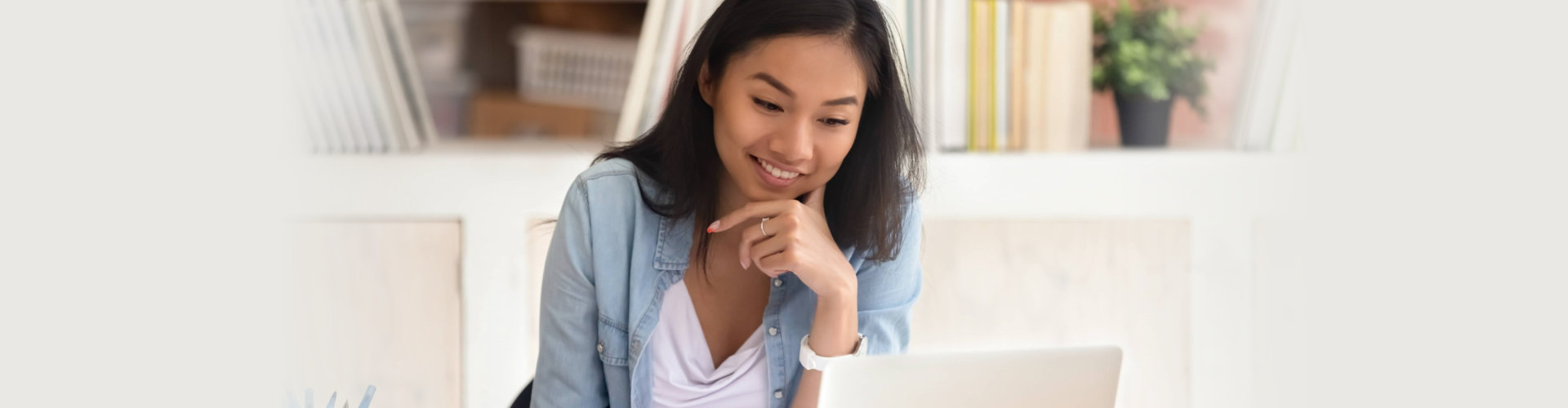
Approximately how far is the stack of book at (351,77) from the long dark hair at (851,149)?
0.70m

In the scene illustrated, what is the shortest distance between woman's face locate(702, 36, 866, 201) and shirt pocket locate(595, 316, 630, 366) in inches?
8.6

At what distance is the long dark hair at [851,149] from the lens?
0.97m

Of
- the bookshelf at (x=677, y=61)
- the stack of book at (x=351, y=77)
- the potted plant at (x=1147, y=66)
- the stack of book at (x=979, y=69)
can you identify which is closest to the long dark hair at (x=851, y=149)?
the bookshelf at (x=677, y=61)

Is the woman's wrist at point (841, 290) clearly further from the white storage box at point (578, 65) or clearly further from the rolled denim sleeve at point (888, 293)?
the white storage box at point (578, 65)

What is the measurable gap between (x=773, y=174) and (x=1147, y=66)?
1.05 meters

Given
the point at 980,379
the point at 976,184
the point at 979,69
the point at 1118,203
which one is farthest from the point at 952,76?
the point at 980,379

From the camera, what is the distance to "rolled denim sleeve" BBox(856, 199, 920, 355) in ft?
3.72

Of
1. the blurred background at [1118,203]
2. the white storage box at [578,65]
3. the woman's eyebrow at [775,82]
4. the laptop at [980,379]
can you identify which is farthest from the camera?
the white storage box at [578,65]

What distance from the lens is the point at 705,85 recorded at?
3.37 feet

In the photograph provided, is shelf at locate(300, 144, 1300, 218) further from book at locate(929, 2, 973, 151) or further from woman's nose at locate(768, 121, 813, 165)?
woman's nose at locate(768, 121, 813, 165)

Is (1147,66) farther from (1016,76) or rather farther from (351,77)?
(351,77)

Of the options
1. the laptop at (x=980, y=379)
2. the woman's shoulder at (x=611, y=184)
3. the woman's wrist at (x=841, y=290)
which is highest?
the woman's shoulder at (x=611, y=184)

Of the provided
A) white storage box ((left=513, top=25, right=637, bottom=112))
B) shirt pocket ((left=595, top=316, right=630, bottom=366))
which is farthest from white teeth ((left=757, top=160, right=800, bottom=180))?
white storage box ((left=513, top=25, right=637, bottom=112))

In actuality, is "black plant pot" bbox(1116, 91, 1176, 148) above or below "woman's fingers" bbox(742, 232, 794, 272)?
below
